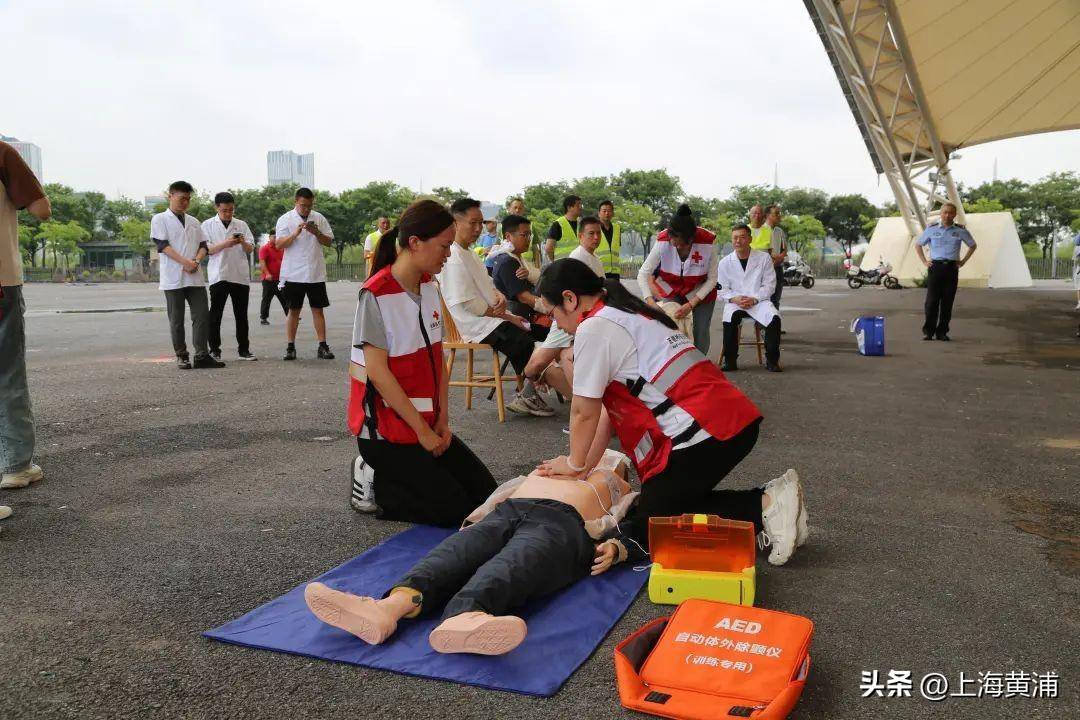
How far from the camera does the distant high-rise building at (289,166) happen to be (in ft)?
504

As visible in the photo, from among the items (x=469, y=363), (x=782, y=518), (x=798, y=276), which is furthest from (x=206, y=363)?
(x=798, y=276)

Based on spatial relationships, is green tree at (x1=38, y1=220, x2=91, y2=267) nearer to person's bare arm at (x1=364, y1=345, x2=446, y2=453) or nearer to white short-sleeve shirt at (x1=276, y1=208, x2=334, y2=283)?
white short-sleeve shirt at (x1=276, y1=208, x2=334, y2=283)

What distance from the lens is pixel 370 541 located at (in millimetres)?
3883

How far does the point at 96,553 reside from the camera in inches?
144

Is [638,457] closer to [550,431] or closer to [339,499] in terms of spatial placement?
[339,499]

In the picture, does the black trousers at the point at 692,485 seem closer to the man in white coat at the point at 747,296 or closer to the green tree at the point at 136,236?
the man in white coat at the point at 747,296

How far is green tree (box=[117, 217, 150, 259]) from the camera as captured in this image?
60.4 m

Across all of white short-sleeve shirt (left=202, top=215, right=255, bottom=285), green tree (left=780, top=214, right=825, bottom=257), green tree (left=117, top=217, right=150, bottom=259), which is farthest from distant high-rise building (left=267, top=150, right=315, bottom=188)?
white short-sleeve shirt (left=202, top=215, right=255, bottom=285)

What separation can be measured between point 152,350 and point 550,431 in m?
6.73

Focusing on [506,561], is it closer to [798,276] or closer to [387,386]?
[387,386]

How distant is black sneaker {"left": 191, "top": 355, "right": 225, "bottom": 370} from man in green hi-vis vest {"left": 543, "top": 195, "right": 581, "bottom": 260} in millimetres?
3824

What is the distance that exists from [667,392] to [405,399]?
48.5 inches

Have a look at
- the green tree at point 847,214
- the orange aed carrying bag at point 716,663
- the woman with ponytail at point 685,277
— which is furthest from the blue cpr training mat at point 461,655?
the green tree at point 847,214

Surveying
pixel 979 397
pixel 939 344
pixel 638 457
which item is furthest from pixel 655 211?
pixel 638 457
